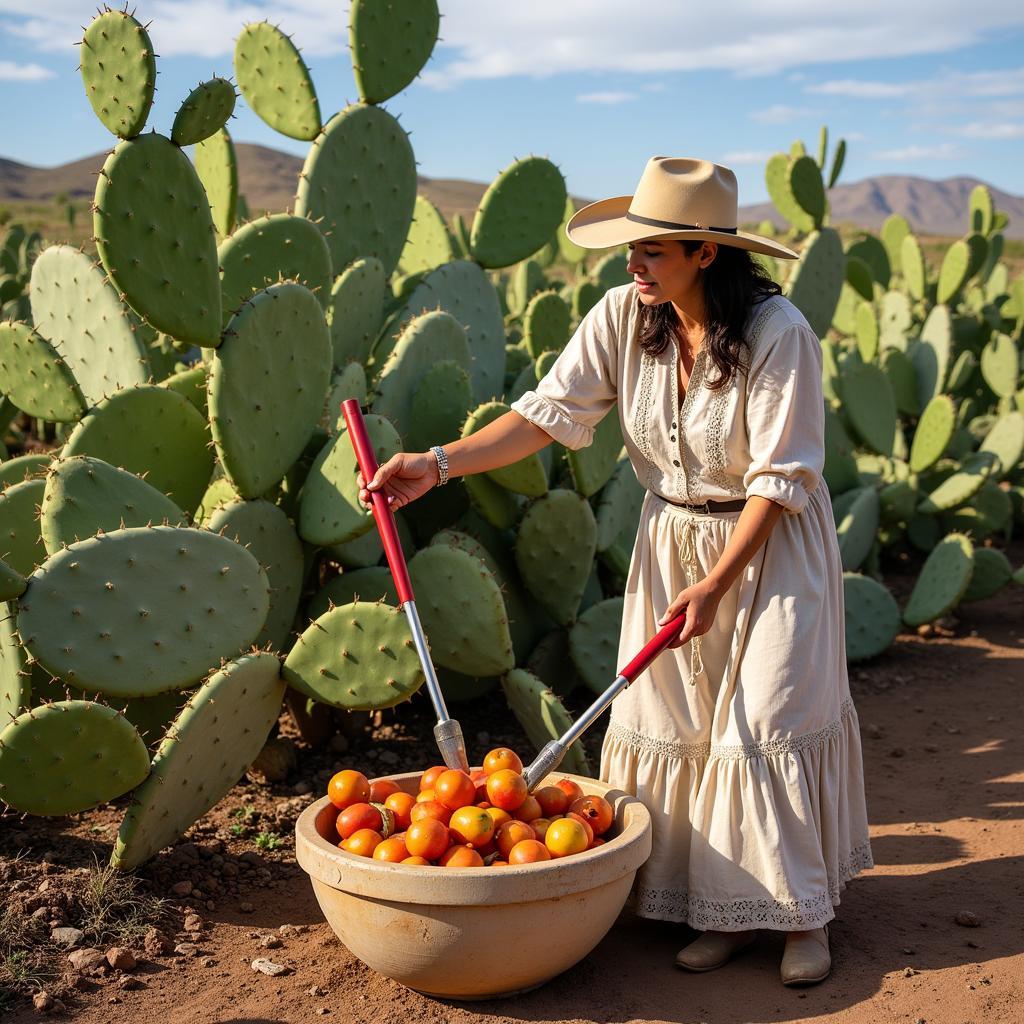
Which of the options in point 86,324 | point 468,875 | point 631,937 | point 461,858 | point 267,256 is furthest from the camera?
point 267,256

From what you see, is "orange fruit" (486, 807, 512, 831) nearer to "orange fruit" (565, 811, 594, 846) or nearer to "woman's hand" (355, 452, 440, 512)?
"orange fruit" (565, 811, 594, 846)

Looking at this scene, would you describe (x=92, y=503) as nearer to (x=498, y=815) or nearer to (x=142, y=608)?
(x=142, y=608)

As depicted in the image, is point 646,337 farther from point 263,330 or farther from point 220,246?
point 220,246

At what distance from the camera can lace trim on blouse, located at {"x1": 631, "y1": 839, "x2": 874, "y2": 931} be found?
2.56 m

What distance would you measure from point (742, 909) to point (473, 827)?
0.60 m

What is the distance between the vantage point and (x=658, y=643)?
8.12 ft

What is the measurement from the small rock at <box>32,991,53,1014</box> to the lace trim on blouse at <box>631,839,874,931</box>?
1.19 metres

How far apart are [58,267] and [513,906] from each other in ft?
8.69

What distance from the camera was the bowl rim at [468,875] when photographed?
7.35 ft

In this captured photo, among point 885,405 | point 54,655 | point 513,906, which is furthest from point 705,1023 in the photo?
point 885,405

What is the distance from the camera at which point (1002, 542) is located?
7.33m

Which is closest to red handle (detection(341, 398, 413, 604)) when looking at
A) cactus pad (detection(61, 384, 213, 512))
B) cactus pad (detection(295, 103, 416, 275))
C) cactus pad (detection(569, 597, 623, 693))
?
cactus pad (detection(61, 384, 213, 512))

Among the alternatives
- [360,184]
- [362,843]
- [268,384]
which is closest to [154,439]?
[268,384]

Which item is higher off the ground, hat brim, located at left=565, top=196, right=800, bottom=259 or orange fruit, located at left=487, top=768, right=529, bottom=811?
hat brim, located at left=565, top=196, right=800, bottom=259
